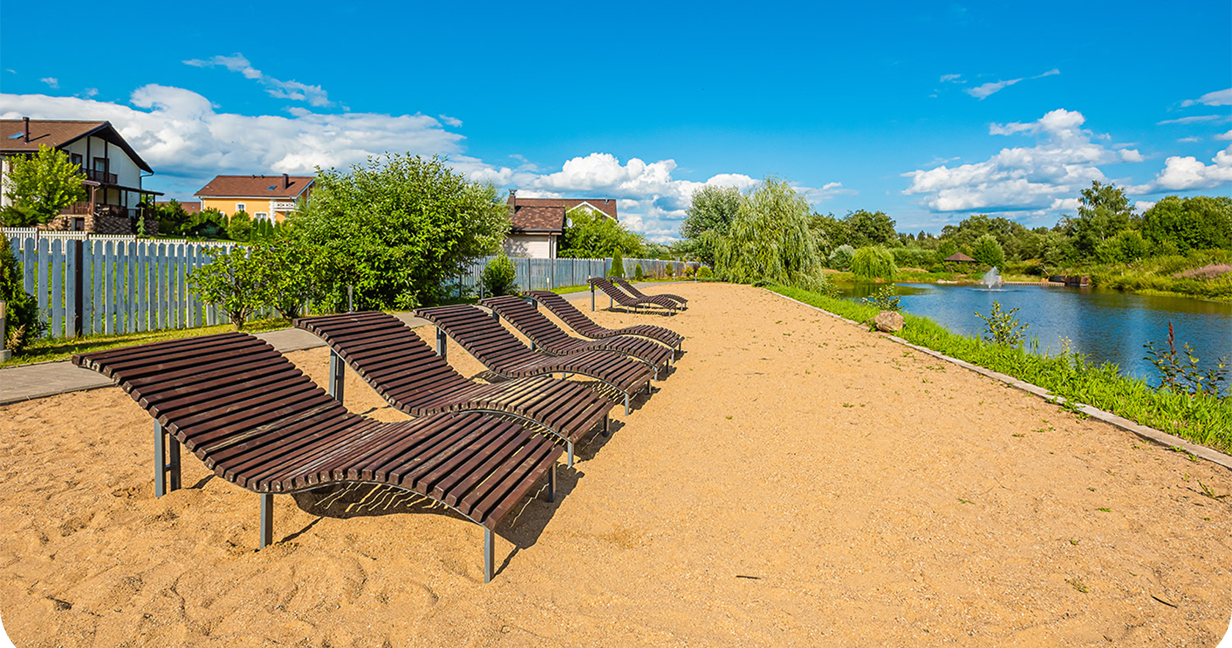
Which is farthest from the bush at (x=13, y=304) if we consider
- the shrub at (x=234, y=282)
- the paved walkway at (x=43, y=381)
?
the shrub at (x=234, y=282)

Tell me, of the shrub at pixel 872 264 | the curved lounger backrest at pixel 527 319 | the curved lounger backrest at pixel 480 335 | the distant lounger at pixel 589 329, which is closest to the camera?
the curved lounger backrest at pixel 480 335

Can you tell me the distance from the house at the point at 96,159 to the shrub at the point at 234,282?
29064 millimetres

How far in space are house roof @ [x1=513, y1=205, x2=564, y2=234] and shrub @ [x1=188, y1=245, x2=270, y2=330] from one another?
90.4ft

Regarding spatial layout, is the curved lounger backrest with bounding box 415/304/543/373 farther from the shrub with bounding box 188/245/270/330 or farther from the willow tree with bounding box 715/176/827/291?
the willow tree with bounding box 715/176/827/291

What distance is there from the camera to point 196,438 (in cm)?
303

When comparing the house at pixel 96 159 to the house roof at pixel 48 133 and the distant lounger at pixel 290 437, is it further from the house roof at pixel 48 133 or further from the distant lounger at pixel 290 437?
the distant lounger at pixel 290 437

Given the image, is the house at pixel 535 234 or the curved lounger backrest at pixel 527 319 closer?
the curved lounger backrest at pixel 527 319

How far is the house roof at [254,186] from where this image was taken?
2312 inches

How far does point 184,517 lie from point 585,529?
2.12 metres

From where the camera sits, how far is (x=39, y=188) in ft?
101

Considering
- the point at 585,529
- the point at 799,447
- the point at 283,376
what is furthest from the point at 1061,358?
the point at 283,376

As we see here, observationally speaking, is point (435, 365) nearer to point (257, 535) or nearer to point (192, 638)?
point (257, 535)

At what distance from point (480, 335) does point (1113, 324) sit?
62.4 feet

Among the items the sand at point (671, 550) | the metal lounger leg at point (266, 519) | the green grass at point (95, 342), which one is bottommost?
A: the sand at point (671, 550)
